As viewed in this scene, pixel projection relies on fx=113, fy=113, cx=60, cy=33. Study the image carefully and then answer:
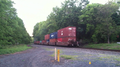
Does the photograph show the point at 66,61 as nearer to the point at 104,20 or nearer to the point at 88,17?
the point at 104,20

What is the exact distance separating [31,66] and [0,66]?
189 cm

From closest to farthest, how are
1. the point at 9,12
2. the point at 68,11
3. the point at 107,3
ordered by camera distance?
1. the point at 9,12
2. the point at 107,3
3. the point at 68,11

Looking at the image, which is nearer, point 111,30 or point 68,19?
point 111,30

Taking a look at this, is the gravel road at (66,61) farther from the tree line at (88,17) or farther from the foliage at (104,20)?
the tree line at (88,17)


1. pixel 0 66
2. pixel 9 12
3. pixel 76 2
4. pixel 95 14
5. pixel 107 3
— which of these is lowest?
pixel 0 66

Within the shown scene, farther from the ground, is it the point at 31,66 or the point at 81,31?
the point at 81,31

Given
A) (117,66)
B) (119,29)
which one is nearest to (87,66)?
(117,66)

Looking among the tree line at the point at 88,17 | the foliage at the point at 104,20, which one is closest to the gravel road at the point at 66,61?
the foliage at the point at 104,20

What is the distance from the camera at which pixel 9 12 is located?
1725 cm

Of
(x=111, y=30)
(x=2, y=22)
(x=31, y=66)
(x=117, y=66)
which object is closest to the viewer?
(x=117, y=66)

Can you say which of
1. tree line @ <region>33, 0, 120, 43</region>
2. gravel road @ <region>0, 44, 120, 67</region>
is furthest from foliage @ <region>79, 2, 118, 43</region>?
gravel road @ <region>0, 44, 120, 67</region>

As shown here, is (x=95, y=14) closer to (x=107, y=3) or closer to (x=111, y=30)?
(x=107, y=3)

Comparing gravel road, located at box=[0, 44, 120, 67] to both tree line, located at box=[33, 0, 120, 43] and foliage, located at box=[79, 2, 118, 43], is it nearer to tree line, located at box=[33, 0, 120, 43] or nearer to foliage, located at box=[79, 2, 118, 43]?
foliage, located at box=[79, 2, 118, 43]

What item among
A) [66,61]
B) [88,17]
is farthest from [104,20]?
[66,61]
